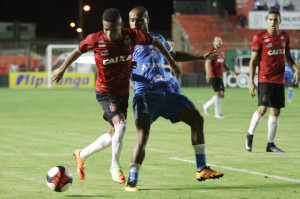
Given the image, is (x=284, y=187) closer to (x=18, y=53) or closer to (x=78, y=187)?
(x=78, y=187)

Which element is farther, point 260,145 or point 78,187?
point 260,145

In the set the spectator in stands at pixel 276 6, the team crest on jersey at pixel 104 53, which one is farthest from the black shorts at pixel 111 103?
the spectator in stands at pixel 276 6

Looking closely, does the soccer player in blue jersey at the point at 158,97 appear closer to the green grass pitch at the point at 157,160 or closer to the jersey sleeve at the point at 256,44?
the green grass pitch at the point at 157,160

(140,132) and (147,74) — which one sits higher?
(147,74)

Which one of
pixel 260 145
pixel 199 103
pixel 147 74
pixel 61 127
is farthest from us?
pixel 199 103

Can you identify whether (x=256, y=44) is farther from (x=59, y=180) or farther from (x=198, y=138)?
(x=59, y=180)

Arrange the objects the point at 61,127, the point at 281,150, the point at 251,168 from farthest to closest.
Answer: the point at 61,127 < the point at 281,150 < the point at 251,168

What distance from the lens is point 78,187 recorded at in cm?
801

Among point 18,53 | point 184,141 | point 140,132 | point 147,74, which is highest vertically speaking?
point 147,74

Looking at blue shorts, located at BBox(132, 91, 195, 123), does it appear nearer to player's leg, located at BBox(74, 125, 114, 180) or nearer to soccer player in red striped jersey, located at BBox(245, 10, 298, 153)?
player's leg, located at BBox(74, 125, 114, 180)

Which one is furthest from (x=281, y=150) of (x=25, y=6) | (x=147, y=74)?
(x=25, y=6)

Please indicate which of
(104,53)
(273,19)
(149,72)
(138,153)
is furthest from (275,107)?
(104,53)

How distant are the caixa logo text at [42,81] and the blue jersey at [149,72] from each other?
3563cm

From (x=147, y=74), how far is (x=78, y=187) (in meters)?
1.52
